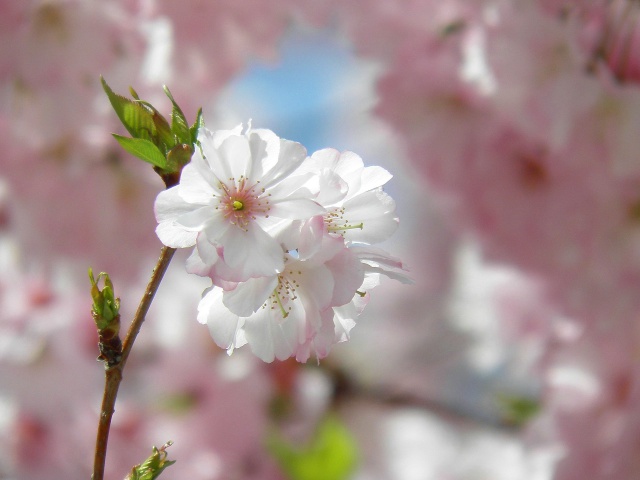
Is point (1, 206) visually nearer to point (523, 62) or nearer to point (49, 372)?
point (49, 372)

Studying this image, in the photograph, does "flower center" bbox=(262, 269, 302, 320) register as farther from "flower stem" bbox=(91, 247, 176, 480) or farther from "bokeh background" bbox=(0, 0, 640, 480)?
"bokeh background" bbox=(0, 0, 640, 480)

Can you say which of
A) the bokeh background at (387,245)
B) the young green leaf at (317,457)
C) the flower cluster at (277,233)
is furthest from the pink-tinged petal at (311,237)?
the young green leaf at (317,457)

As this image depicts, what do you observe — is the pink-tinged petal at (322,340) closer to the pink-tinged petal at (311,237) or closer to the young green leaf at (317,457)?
the pink-tinged petal at (311,237)

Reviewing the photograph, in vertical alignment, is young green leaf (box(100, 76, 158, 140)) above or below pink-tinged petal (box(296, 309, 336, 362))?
above

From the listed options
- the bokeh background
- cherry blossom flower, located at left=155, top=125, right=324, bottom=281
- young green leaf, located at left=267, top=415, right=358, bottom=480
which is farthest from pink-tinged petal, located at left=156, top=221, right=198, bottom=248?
young green leaf, located at left=267, top=415, right=358, bottom=480

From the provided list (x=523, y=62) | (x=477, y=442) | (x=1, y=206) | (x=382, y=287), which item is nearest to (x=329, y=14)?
(x=523, y=62)

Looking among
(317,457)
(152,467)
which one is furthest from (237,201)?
(317,457)
